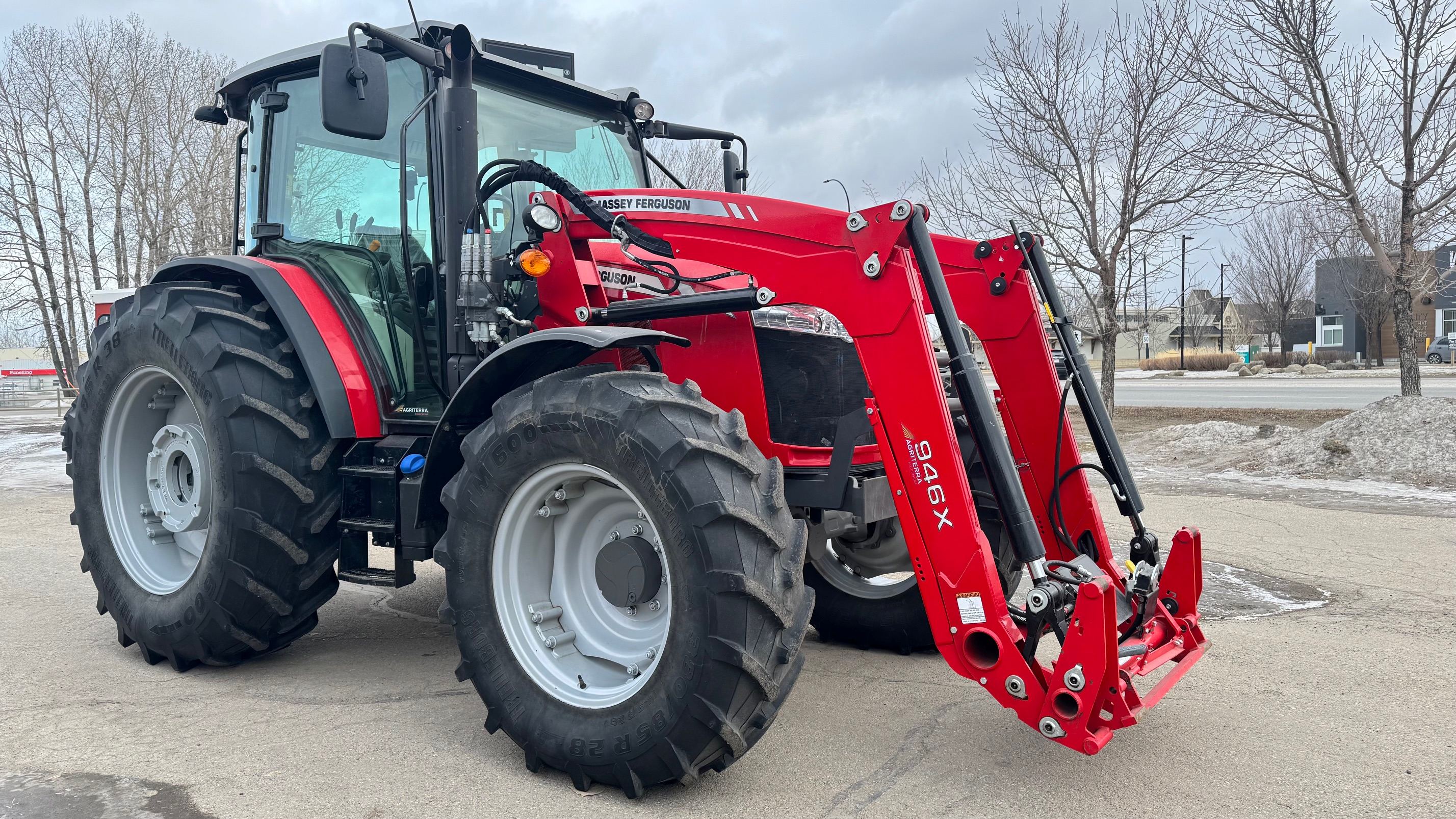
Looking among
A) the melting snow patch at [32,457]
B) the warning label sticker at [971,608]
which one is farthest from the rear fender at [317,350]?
the melting snow patch at [32,457]

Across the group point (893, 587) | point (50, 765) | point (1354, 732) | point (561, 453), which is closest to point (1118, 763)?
point (1354, 732)

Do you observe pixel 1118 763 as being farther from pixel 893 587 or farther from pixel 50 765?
pixel 50 765

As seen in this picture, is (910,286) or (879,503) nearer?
(910,286)

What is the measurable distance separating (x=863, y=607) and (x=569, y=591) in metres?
1.76

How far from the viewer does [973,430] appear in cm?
323

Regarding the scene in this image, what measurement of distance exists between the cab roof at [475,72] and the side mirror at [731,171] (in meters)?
0.66

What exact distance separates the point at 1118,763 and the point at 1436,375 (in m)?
32.7

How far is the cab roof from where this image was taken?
4.43m

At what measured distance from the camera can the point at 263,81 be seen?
5070mm

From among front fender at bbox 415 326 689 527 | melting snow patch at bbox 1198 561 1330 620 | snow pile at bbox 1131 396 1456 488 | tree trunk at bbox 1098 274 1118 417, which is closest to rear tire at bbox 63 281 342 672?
front fender at bbox 415 326 689 527

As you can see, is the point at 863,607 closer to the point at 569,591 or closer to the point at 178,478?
the point at 569,591

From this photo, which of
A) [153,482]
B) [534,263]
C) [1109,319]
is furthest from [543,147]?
[1109,319]

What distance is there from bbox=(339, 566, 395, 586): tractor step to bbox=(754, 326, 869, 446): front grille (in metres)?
1.65

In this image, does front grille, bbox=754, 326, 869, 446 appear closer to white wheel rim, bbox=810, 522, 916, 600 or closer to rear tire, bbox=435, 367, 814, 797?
rear tire, bbox=435, 367, 814, 797
